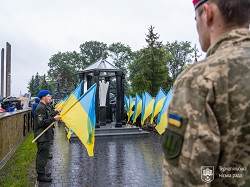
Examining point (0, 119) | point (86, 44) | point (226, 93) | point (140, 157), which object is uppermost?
point (86, 44)

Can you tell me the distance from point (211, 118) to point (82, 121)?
510cm

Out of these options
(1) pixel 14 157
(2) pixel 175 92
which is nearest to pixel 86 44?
(1) pixel 14 157

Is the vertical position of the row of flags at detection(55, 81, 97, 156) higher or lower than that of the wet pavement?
higher

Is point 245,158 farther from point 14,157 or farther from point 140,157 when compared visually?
point 14,157

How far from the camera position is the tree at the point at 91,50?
2867 inches

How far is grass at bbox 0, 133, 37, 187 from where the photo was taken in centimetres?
598

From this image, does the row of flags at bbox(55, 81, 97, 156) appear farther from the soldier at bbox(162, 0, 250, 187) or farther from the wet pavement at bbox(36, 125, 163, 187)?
the soldier at bbox(162, 0, 250, 187)

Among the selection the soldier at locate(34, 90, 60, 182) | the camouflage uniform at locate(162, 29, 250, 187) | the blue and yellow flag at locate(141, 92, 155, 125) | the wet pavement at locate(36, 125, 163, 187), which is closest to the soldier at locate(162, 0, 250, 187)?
the camouflage uniform at locate(162, 29, 250, 187)

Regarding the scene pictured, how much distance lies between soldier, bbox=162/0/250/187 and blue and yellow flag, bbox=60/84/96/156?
4623 mm

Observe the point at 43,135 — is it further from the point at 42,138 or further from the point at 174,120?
the point at 174,120

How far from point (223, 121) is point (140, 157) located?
798 centimetres

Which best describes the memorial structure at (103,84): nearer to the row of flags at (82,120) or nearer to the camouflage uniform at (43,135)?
the row of flags at (82,120)

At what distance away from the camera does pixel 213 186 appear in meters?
1.30

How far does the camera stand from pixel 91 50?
7425cm
